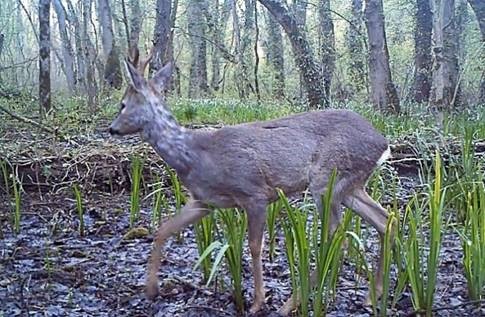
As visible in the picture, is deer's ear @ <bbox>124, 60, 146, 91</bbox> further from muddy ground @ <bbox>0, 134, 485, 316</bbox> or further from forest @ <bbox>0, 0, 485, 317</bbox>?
muddy ground @ <bbox>0, 134, 485, 316</bbox>

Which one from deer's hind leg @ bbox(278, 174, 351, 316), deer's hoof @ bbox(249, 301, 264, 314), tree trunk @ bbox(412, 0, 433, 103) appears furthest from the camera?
tree trunk @ bbox(412, 0, 433, 103)

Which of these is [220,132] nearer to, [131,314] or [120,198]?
[131,314]

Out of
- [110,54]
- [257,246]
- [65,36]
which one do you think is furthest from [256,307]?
[65,36]

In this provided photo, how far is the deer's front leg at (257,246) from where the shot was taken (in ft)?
11.2

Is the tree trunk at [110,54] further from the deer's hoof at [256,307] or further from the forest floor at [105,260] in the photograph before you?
the deer's hoof at [256,307]

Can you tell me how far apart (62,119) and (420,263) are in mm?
A: 6132

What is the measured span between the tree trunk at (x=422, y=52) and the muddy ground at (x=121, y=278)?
10.9 meters

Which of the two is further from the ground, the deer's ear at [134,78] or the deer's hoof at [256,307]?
the deer's ear at [134,78]

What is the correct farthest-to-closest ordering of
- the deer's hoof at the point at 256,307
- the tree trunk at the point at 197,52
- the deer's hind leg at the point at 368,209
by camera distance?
the tree trunk at the point at 197,52, the deer's hind leg at the point at 368,209, the deer's hoof at the point at 256,307

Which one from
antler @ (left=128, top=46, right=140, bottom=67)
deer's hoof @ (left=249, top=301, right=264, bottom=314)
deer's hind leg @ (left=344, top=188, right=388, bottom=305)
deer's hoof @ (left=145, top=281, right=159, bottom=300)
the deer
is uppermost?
antler @ (left=128, top=46, right=140, bottom=67)

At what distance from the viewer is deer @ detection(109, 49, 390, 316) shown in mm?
3533

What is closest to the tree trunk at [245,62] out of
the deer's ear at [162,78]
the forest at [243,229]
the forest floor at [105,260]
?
the forest floor at [105,260]

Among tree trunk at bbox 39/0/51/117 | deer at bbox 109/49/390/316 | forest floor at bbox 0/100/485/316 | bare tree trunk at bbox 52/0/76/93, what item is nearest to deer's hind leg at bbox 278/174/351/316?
deer at bbox 109/49/390/316

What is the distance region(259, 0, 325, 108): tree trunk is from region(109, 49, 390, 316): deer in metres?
7.70
